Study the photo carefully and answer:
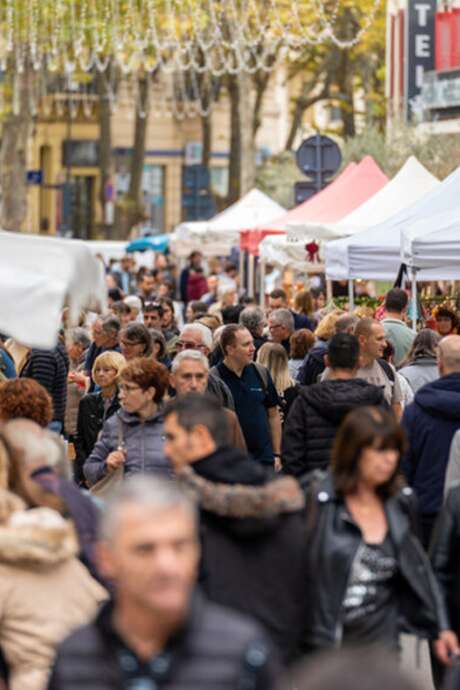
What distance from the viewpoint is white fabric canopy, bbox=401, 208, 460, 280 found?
50.6 feet

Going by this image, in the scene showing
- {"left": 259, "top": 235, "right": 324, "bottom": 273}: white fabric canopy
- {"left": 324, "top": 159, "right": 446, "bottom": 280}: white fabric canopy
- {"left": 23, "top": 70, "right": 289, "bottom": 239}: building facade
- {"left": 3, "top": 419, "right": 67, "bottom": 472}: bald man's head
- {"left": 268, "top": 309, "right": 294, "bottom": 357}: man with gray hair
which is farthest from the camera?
{"left": 23, "top": 70, "right": 289, "bottom": 239}: building facade

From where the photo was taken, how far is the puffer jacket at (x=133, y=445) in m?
9.54

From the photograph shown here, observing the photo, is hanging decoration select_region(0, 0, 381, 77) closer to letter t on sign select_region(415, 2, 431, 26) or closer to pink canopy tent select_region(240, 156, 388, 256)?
letter t on sign select_region(415, 2, 431, 26)

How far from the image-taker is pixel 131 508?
458 cm

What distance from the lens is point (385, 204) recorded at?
23.5 metres

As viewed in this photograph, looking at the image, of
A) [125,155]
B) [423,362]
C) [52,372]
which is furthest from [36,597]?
[125,155]

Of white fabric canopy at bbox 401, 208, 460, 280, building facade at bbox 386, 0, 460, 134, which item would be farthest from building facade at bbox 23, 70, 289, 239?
white fabric canopy at bbox 401, 208, 460, 280

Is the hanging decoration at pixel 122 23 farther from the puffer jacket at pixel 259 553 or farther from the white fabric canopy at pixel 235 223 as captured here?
the puffer jacket at pixel 259 553

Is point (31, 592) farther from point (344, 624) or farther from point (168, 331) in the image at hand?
point (168, 331)

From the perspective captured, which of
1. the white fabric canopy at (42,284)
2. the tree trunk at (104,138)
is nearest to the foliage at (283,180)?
the tree trunk at (104,138)

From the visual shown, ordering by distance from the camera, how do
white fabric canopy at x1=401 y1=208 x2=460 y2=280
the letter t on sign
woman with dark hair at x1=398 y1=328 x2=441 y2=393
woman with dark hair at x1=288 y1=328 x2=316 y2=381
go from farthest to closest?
the letter t on sign → woman with dark hair at x1=288 y1=328 x2=316 y2=381 → white fabric canopy at x1=401 y1=208 x2=460 y2=280 → woman with dark hair at x1=398 y1=328 x2=441 y2=393

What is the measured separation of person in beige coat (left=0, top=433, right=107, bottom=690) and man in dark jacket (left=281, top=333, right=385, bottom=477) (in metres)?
3.33

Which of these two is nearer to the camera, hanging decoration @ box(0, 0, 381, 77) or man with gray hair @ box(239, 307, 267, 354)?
man with gray hair @ box(239, 307, 267, 354)

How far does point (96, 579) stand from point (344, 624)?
978mm
